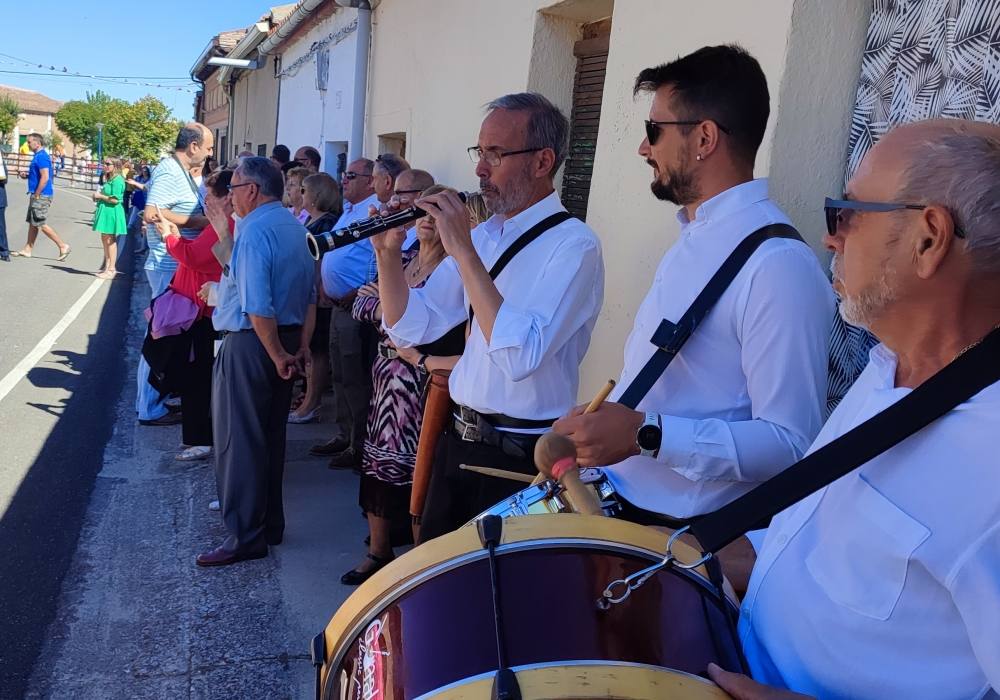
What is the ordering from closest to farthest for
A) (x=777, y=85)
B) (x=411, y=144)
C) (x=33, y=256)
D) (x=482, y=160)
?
(x=482, y=160) → (x=777, y=85) → (x=411, y=144) → (x=33, y=256)

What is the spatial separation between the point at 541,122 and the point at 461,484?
121cm

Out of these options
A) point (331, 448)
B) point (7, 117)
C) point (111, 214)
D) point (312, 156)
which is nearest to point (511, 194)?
point (331, 448)

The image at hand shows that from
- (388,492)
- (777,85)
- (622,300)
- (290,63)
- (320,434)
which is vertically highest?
(290,63)

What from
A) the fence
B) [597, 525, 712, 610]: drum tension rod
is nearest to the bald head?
[597, 525, 712, 610]: drum tension rod

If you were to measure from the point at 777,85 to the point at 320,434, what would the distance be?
427 centimetres

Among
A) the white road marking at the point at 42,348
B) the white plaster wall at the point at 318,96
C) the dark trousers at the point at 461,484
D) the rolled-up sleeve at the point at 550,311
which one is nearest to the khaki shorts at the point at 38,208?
the white road marking at the point at 42,348

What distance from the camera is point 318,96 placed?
37.8 ft

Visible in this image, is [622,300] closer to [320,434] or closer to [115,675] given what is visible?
[115,675]

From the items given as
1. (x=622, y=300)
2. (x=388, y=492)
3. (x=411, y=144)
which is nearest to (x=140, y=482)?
(x=388, y=492)

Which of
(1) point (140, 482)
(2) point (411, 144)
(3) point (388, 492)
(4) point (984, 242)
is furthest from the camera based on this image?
(2) point (411, 144)

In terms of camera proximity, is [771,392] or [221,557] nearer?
[771,392]

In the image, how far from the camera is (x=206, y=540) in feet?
13.7

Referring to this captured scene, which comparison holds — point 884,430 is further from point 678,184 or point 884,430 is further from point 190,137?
point 190,137

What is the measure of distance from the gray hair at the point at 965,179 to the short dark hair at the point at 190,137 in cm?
557
